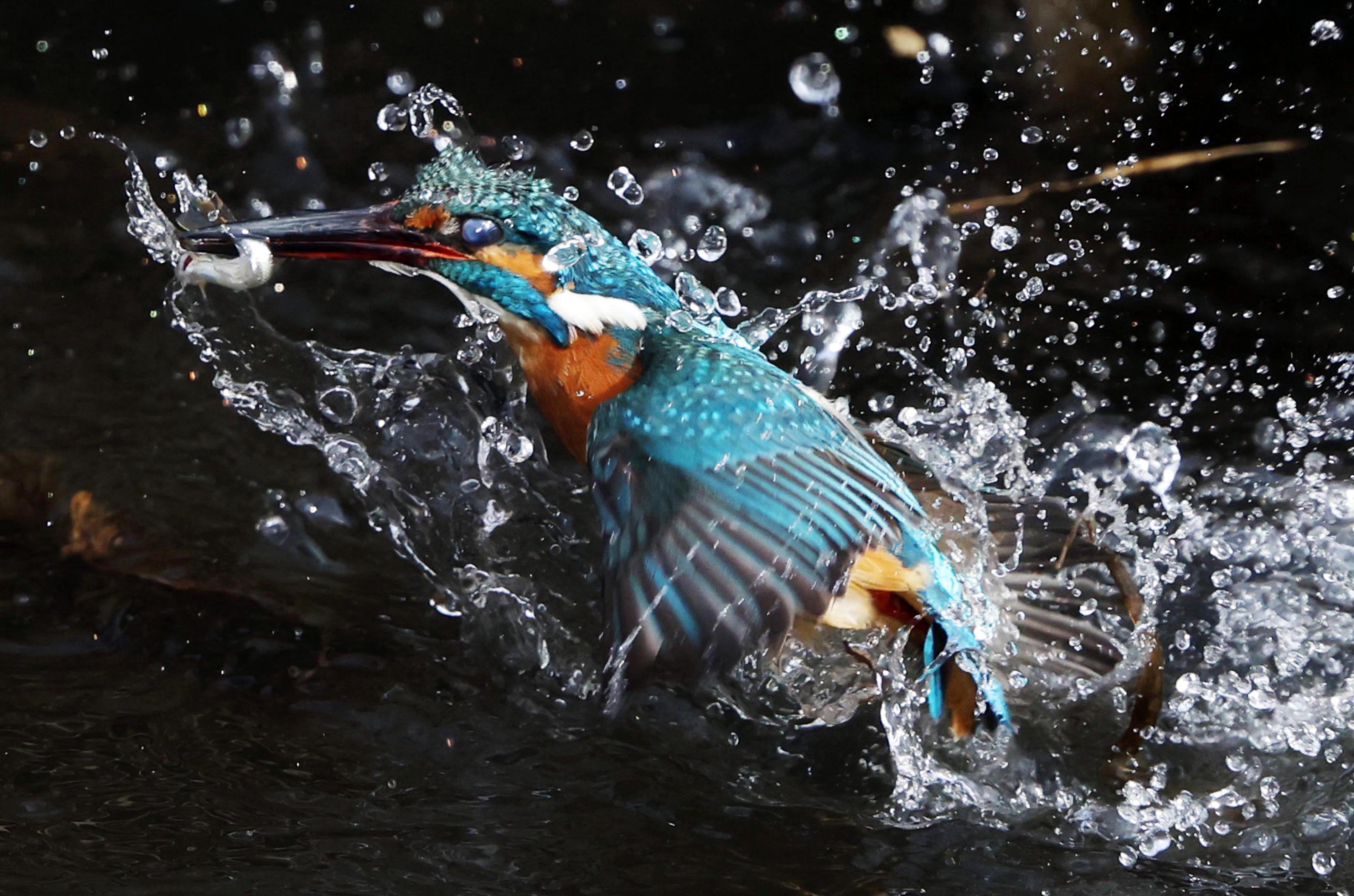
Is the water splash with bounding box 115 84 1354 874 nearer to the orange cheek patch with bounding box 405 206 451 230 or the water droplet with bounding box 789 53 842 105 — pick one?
the orange cheek patch with bounding box 405 206 451 230

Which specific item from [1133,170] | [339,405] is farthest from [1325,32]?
[339,405]

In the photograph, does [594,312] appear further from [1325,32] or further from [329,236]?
[1325,32]

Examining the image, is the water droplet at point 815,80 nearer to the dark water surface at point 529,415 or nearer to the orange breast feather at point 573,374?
the dark water surface at point 529,415

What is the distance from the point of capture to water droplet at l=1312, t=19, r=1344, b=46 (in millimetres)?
3980

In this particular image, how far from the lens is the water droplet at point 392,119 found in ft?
12.4

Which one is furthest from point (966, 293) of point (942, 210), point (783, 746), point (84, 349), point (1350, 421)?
point (84, 349)

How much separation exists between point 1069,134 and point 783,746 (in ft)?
6.99

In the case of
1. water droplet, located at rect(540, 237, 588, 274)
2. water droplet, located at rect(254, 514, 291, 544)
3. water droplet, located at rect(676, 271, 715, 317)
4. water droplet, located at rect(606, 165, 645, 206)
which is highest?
water droplet, located at rect(606, 165, 645, 206)

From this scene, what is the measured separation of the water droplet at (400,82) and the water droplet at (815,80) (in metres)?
1.11

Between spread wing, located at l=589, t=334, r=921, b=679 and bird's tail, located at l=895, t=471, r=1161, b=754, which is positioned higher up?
bird's tail, located at l=895, t=471, r=1161, b=754

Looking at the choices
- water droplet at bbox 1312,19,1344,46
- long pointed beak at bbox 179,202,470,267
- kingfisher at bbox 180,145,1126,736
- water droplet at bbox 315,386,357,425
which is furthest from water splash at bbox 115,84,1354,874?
water droplet at bbox 1312,19,1344,46

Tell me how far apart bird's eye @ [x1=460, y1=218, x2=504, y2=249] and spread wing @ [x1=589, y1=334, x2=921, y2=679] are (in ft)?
1.20

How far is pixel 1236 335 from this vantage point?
3.72 metres

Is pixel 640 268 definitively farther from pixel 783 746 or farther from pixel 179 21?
pixel 179 21
